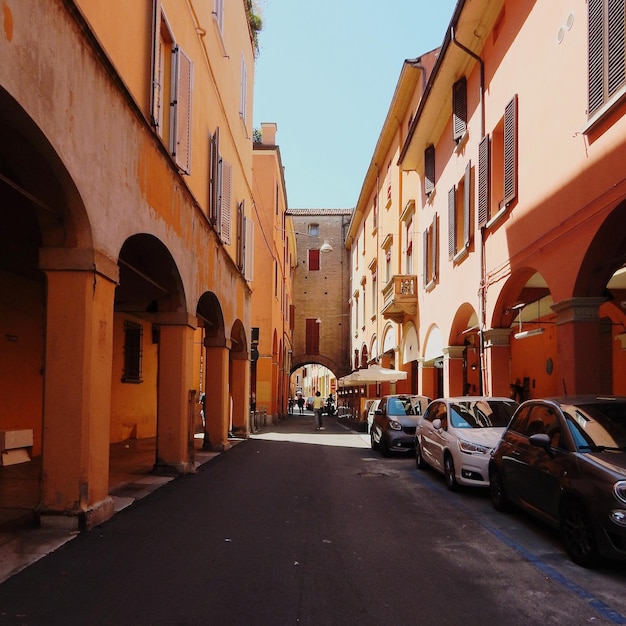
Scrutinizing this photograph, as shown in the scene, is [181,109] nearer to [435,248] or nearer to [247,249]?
[247,249]

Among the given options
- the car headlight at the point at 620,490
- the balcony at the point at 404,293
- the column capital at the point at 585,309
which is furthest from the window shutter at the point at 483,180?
the car headlight at the point at 620,490

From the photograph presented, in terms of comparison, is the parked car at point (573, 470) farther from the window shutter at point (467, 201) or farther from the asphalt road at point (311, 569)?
the window shutter at point (467, 201)

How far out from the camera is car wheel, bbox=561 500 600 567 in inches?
230

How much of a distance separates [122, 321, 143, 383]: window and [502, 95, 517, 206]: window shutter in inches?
436

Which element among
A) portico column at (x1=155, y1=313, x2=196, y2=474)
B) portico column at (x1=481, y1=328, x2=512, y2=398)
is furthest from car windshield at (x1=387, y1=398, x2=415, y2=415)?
portico column at (x1=155, y1=313, x2=196, y2=474)

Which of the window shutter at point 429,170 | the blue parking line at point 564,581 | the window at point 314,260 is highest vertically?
the window at point 314,260

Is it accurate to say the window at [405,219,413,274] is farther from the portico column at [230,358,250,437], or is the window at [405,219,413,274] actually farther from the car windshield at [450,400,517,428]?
the car windshield at [450,400,517,428]

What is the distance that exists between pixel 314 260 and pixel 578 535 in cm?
4572

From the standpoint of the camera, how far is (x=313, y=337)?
49.6 metres

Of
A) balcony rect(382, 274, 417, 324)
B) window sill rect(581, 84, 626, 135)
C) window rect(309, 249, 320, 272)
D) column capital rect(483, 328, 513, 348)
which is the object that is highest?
window rect(309, 249, 320, 272)

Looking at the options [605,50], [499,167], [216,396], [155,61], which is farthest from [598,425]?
[216,396]

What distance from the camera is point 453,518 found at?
838 cm

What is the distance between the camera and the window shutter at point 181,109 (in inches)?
422

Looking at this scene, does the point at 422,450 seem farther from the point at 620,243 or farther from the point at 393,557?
the point at 393,557
